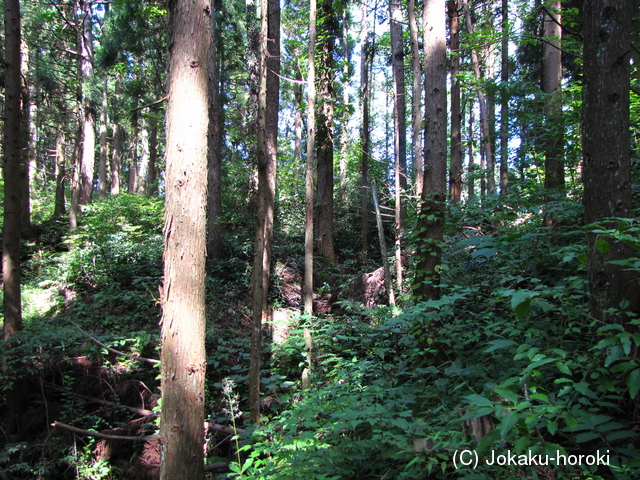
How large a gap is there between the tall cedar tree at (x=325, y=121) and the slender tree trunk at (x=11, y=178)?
6.24 metres

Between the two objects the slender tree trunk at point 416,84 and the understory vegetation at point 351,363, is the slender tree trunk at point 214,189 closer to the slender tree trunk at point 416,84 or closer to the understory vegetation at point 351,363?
the understory vegetation at point 351,363

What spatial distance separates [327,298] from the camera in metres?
9.82

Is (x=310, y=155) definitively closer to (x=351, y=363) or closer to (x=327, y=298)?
(x=327, y=298)

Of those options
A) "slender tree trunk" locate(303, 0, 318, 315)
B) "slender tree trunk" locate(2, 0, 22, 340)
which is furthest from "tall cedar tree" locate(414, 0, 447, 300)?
"slender tree trunk" locate(2, 0, 22, 340)

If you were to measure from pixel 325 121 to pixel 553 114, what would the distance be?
555 cm

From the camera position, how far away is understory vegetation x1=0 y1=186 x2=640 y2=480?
2041 mm

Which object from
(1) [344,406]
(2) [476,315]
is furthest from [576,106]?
(1) [344,406]

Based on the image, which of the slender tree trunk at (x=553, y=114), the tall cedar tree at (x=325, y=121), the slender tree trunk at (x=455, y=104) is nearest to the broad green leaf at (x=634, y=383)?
the slender tree trunk at (x=553, y=114)

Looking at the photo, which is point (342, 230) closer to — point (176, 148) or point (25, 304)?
point (25, 304)

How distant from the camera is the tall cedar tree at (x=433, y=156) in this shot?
4.45m

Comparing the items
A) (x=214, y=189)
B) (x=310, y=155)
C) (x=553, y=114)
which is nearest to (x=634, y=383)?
(x=553, y=114)

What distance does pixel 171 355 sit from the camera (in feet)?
10.2

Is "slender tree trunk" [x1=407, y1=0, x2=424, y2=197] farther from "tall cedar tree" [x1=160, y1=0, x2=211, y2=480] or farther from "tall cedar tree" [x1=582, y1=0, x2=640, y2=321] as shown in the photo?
"tall cedar tree" [x1=160, y1=0, x2=211, y2=480]

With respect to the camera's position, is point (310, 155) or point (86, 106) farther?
point (86, 106)
